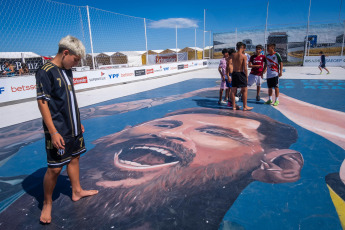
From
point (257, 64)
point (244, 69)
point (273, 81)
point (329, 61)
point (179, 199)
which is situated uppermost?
point (329, 61)

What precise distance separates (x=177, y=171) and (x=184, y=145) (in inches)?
33.7

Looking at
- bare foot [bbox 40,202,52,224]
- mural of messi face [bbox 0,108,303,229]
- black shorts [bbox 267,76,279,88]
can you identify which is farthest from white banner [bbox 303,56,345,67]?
bare foot [bbox 40,202,52,224]

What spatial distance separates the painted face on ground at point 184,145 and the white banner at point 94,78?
5.97 metres

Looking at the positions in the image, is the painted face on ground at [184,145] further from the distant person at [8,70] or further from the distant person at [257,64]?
the distant person at [8,70]

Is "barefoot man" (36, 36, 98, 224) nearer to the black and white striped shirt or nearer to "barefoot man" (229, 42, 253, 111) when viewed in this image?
the black and white striped shirt

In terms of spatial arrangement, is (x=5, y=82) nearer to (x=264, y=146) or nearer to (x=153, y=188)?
(x=153, y=188)

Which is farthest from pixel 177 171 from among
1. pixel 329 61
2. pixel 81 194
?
pixel 329 61

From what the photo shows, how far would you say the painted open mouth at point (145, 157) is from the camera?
3.07m

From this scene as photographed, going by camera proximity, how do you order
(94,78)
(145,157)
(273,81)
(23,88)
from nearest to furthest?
(145,157) → (273,81) → (23,88) → (94,78)

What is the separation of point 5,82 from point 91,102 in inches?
121

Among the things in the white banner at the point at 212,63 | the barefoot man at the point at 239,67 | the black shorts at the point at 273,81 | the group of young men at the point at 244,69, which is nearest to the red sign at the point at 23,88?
the group of young men at the point at 244,69

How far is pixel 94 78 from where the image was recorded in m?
11.1

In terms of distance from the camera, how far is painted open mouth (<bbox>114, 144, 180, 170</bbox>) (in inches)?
121

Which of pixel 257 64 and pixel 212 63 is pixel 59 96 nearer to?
pixel 257 64
